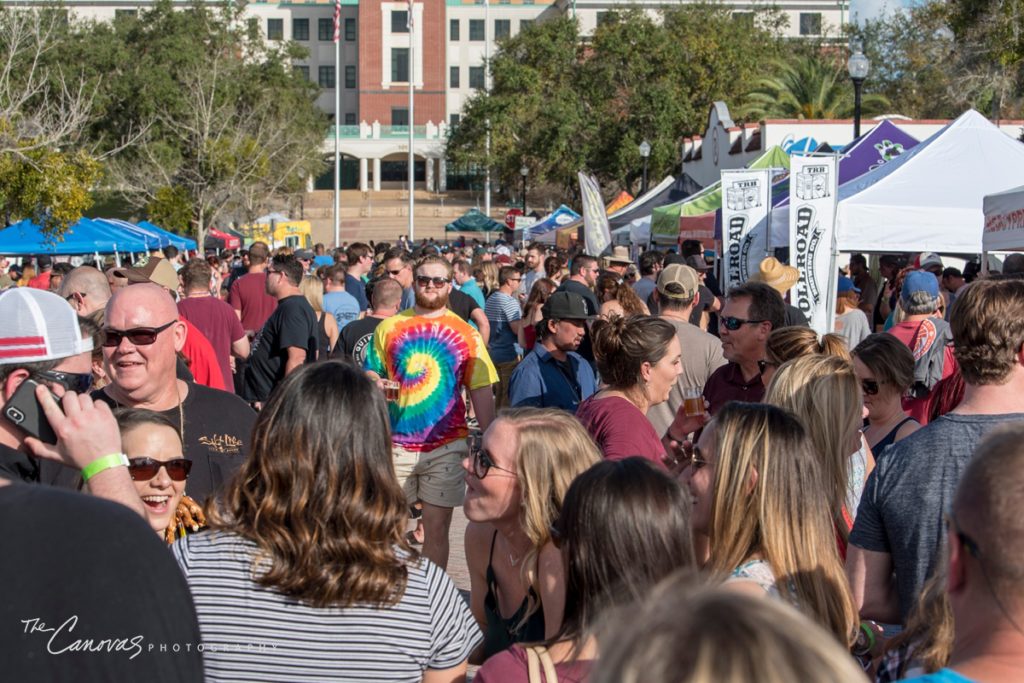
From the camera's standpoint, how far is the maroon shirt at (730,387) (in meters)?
5.72

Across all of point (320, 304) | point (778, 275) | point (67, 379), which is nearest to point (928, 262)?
point (778, 275)

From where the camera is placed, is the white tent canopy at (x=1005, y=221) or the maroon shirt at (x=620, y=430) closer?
the maroon shirt at (x=620, y=430)

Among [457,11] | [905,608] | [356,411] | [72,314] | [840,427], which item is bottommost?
[905,608]

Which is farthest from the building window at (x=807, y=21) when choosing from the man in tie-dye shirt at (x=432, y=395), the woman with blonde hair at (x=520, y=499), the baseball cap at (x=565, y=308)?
the woman with blonde hair at (x=520, y=499)

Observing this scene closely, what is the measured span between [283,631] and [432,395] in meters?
3.81

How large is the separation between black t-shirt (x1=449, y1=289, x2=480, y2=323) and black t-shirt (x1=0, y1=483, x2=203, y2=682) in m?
8.59

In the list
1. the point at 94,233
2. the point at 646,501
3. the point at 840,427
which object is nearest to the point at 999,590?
the point at 646,501

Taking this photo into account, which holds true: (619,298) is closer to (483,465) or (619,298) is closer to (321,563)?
(483,465)

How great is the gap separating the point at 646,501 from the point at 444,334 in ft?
13.0

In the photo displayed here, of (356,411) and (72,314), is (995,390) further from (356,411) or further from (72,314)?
(72,314)

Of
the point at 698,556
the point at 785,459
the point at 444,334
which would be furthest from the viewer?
the point at 444,334

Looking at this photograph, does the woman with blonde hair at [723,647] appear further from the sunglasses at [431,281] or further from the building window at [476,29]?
the building window at [476,29]

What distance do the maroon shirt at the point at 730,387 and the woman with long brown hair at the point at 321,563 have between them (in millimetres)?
3286

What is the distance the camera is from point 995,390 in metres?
3.45
